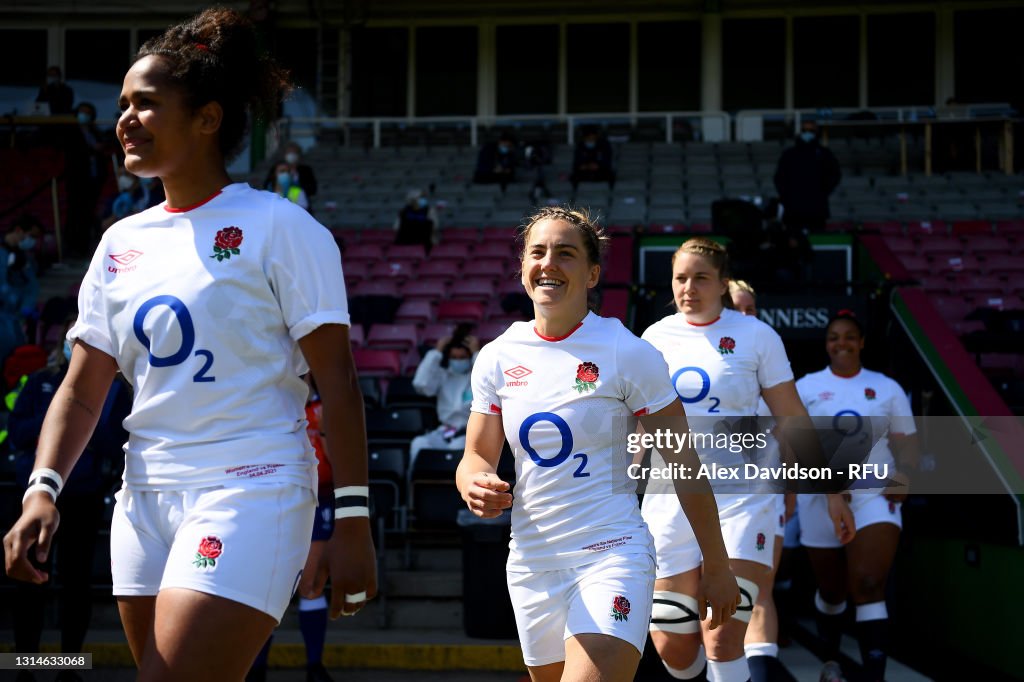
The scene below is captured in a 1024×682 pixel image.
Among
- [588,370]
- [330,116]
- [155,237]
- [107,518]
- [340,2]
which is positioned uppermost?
[340,2]

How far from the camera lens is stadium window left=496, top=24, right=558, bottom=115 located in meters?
25.9

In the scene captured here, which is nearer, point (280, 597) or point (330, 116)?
point (280, 597)

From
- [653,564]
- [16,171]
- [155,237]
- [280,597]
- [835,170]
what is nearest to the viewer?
[280,597]

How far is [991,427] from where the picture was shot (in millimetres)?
8727

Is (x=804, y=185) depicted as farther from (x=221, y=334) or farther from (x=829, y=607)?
(x=221, y=334)

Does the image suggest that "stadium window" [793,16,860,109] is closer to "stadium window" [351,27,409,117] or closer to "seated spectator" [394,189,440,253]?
"stadium window" [351,27,409,117]

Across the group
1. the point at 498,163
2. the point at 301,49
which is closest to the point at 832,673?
the point at 498,163

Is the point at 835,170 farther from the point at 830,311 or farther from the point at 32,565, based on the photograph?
the point at 32,565

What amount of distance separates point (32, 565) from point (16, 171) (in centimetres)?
2082

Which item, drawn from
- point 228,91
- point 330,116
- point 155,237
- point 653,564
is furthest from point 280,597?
point 330,116

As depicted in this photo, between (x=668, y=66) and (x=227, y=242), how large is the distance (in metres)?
23.6

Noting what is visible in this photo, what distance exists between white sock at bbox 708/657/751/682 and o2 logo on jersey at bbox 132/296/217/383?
3386 millimetres

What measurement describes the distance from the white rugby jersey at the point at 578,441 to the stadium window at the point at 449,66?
22275 millimetres
